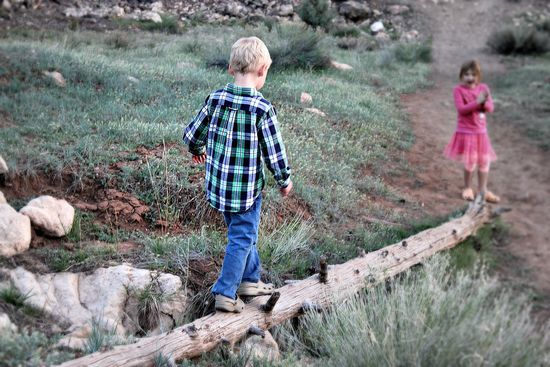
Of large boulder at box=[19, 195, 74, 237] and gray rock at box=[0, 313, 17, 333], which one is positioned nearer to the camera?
gray rock at box=[0, 313, 17, 333]

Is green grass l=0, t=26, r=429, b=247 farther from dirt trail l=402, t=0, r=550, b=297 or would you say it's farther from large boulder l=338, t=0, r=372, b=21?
large boulder l=338, t=0, r=372, b=21

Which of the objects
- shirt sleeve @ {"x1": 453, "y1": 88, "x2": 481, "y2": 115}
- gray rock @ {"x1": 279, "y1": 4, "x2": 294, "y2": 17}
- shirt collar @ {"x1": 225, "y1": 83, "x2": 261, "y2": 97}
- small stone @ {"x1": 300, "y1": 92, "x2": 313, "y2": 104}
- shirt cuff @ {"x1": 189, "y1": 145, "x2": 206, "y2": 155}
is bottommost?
small stone @ {"x1": 300, "y1": 92, "x2": 313, "y2": 104}

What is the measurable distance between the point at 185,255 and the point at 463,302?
212 cm

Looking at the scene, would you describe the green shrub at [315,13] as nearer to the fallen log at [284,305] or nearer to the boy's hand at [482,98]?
the boy's hand at [482,98]

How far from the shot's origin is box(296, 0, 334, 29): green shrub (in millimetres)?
14891

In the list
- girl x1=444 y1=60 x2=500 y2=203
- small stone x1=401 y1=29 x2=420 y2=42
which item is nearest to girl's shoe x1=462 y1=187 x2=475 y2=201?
girl x1=444 y1=60 x2=500 y2=203

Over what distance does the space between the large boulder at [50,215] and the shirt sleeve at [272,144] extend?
181 cm

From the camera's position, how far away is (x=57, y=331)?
10.8ft

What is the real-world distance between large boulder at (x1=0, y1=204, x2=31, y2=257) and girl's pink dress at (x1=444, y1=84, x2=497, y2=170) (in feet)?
14.9

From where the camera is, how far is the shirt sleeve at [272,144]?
11.4 ft

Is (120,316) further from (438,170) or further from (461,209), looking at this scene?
(438,170)

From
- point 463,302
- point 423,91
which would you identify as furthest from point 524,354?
point 423,91

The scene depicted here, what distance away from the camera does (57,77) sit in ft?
26.3

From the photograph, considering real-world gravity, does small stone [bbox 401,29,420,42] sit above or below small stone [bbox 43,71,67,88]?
below
